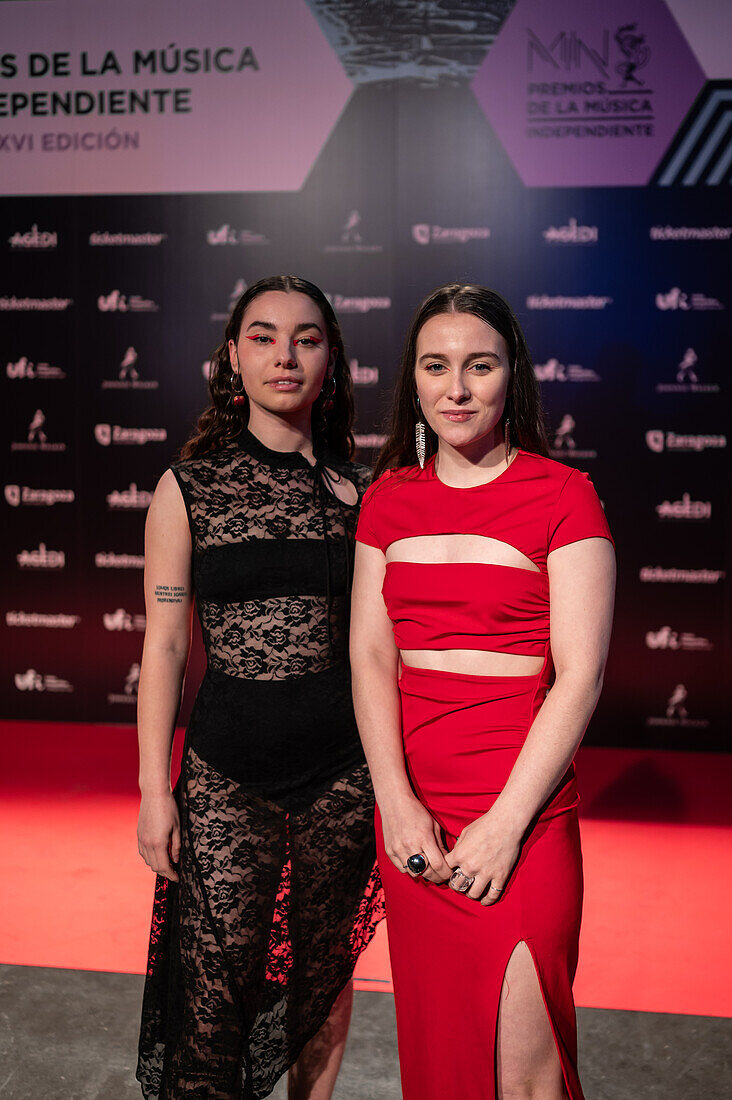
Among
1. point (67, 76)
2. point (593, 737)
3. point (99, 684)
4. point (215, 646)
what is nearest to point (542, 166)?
point (67, 76)

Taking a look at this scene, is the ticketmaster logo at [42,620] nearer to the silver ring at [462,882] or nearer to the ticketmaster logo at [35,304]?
the ticketmaster logo at [35,304]

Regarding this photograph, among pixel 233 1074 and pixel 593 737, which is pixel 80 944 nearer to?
pixel 233 1074

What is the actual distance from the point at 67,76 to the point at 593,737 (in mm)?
4304

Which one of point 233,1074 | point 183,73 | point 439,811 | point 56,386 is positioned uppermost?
point 183,73

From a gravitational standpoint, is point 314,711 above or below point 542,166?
below

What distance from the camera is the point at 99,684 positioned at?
5449 mm

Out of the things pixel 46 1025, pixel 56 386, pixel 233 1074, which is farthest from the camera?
pixel 56 386

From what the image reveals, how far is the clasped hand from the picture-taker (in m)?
1.48

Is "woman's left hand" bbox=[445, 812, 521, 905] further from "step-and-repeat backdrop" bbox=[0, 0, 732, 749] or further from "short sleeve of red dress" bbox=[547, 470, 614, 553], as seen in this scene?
"step-and-repeat backdrop" bbox=[0, 0, 732, 749]

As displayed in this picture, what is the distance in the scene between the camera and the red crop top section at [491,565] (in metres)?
1.53


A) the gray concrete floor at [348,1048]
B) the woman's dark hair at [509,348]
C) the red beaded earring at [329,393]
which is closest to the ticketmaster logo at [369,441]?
the gray concrete floor at [348,1048]

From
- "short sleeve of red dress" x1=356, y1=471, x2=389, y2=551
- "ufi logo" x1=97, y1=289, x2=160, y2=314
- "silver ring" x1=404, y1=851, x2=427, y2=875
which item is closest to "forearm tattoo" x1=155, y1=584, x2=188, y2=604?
"short sleeve of red dress" x1=356, y1=471, x2=389, y2=551

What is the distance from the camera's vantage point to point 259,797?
1.82m

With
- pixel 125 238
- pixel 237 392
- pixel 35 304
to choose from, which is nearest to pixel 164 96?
pixel 125 238
